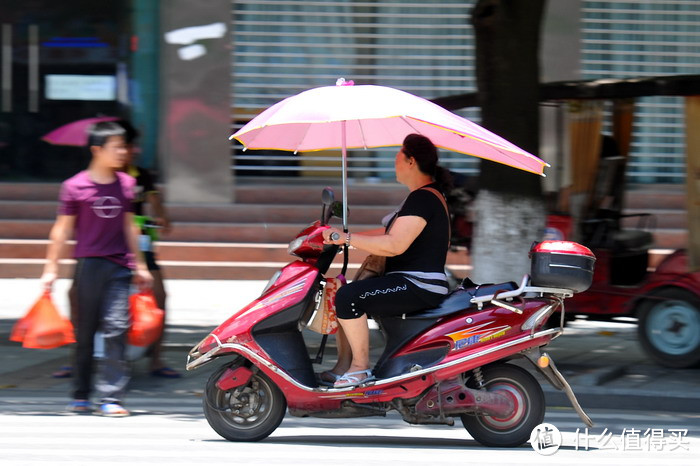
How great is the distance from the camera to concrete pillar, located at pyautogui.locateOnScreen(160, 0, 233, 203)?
14.6 metres

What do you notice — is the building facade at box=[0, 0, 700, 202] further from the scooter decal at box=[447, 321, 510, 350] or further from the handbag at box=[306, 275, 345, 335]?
the scooter decal at box=[447, 321, 510, 350]

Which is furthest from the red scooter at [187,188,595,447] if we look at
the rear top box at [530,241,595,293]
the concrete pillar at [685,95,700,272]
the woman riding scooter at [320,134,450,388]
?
the concrete pillar at [685,95,700,272]

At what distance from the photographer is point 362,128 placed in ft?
22.1

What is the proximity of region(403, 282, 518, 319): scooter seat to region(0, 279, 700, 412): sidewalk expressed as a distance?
162cm

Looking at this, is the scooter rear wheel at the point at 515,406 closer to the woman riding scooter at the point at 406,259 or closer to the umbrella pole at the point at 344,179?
the woman riding scooter at the point at 406,259

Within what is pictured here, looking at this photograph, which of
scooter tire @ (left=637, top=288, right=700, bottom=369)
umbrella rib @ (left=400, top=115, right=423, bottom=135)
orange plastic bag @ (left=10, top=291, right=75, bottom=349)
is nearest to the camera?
umbrella rib @ (left=400, top=115, right=423, bottom=135)

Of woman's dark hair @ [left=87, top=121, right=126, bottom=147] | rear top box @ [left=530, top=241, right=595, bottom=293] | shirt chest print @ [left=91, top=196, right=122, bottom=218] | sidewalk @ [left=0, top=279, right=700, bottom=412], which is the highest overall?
woman's dark hair @ [left=87, top=121, right=126, bottom=147]

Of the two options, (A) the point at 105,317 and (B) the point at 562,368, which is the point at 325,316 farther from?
(B) the point at 562,368

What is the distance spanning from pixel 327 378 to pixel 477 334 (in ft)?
2.96

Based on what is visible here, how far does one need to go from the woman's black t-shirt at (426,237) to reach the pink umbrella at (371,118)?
0.35 metres

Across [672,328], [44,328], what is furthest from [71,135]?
[672,328]

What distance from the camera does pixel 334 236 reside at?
5.74m

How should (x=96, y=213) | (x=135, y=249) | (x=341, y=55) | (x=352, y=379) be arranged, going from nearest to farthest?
(x=352, y=379) < (x=96, y=213) < (x=135, y=249) < (x=341, y=55)

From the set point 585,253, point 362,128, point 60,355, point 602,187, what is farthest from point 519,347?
point 60,355
